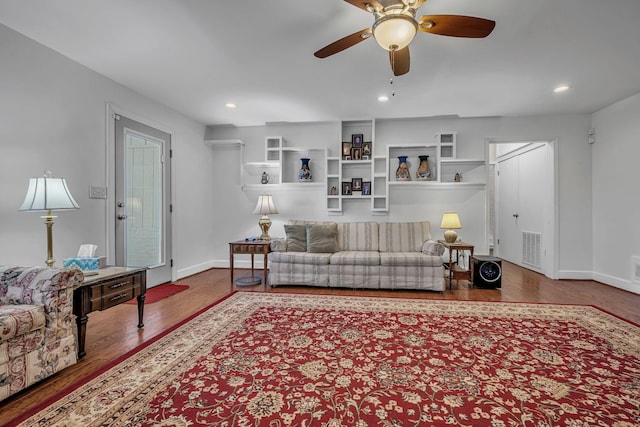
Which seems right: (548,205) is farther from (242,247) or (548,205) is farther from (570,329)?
(242,247)

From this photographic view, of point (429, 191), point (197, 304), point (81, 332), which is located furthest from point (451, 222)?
point (81, 332)

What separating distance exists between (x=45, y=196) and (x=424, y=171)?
4.40 meters

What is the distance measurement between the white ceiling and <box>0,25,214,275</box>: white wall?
0.16 meters

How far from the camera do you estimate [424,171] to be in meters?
4.61

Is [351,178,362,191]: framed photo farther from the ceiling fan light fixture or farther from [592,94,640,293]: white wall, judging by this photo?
[592,94,640,293]: white wall

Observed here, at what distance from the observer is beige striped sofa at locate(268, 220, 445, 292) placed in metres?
3.79

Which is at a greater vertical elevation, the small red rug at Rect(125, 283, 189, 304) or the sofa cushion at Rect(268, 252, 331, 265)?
the sofa cushion at Rect(268, 252, 331, 265)

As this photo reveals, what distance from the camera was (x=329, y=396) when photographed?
5.42ft

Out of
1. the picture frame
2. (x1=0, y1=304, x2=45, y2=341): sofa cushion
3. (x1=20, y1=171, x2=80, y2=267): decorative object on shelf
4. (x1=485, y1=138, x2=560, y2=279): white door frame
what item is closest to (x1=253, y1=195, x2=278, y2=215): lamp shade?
the picture frame

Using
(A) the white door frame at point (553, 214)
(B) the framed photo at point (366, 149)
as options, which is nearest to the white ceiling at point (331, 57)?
(A) the white door frame at point (553, 214)

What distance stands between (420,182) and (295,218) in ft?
6.92

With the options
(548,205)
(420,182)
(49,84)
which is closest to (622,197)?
(548,205)

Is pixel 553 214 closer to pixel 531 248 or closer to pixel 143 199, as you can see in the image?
pixel 531 248

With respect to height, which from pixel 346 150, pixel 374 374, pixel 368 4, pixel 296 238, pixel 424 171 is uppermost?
pixel 368 4
